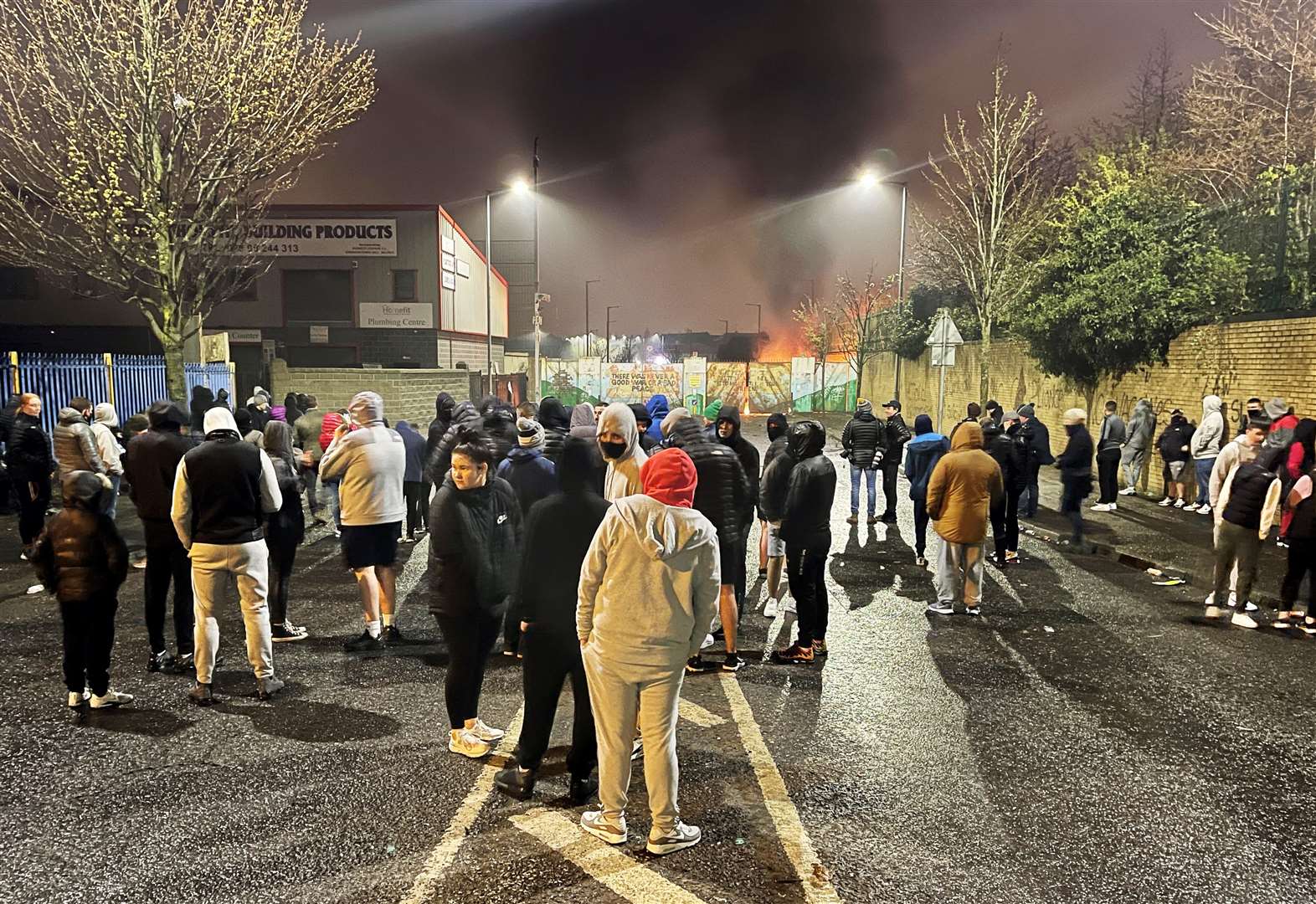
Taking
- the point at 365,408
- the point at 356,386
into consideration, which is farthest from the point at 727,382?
the point at 365,408

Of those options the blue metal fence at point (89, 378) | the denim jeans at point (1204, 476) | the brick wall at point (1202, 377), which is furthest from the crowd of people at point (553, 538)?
the blue metal fence at point (89, 378)

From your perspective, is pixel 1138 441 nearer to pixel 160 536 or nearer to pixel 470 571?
pixel 470 571

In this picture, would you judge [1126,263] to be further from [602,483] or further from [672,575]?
[672,575]

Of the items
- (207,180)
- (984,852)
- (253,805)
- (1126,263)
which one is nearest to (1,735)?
(253,805)

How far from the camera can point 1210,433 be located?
12.8 metres

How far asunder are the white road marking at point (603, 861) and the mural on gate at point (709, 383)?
36352mm

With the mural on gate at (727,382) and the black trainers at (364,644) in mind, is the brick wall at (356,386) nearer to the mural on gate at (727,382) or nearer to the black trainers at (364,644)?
the black trainers at (364,644)

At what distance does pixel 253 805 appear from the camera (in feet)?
13.8

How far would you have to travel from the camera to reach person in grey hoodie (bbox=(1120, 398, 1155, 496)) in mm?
14641

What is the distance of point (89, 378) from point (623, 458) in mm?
14385

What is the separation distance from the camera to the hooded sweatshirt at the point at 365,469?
21.3 ft

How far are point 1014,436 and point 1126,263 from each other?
7290 millimetres

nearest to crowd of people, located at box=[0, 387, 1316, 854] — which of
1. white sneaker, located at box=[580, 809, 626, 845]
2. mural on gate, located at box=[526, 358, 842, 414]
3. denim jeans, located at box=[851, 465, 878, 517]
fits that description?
white sneaker, located at box=[580, 809, 626, 845]

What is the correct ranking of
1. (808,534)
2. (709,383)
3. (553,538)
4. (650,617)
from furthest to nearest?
(709,383) < (808,534) < (553,538) < (650,617)
